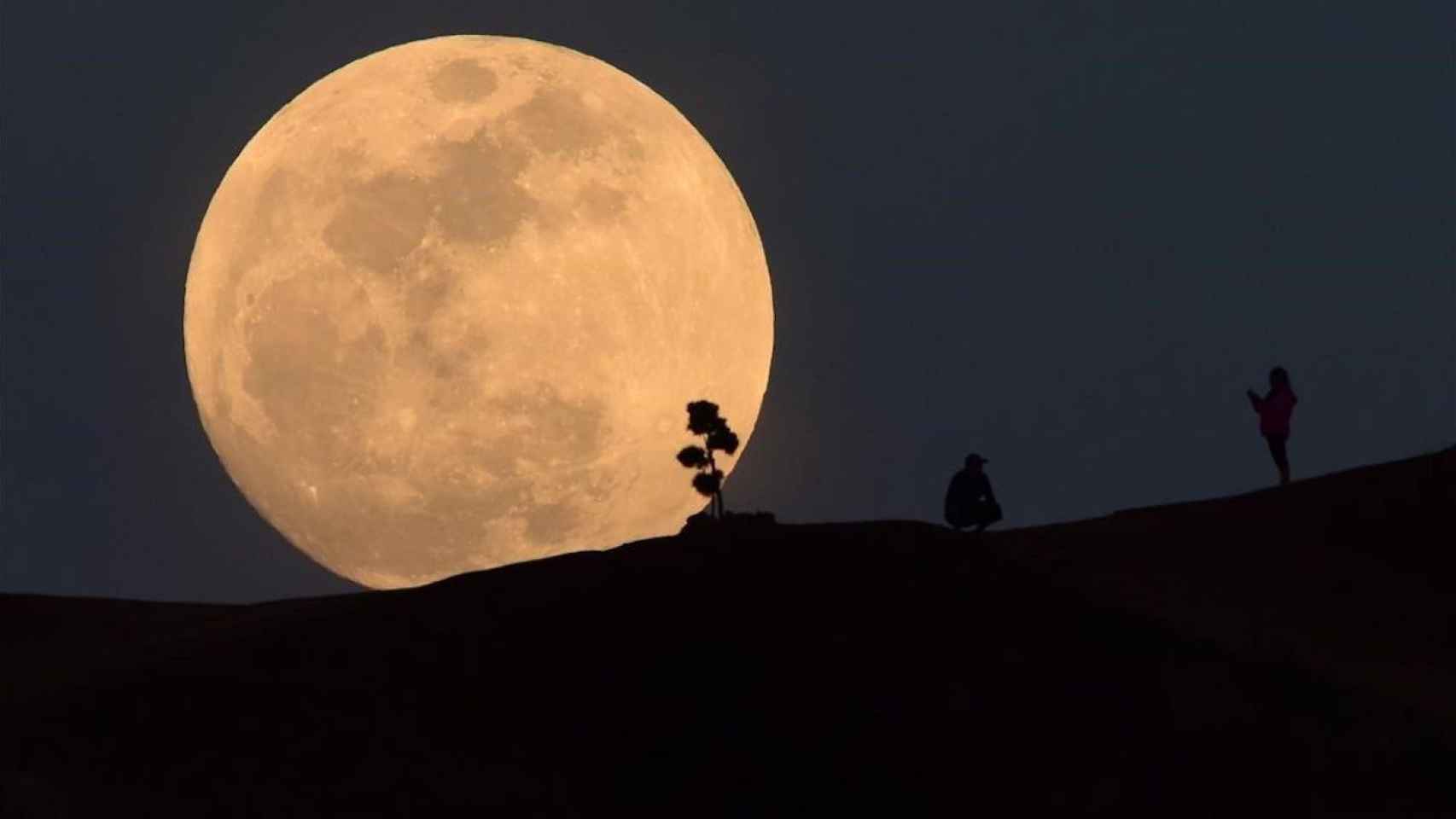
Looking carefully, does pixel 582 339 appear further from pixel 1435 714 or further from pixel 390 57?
pixel 1435 714

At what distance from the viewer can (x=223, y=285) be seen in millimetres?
25328

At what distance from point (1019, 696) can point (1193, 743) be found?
143cm

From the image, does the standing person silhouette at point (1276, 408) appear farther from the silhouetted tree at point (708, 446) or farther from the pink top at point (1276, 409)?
the silhouetted tree at point (708, 446)

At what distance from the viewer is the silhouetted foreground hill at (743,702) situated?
16.3 meters

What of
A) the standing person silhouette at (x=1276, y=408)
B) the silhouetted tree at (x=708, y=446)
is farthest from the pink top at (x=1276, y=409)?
the silhouetted tree at (x=708, y=446)

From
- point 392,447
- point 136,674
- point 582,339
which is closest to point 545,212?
point 582,339

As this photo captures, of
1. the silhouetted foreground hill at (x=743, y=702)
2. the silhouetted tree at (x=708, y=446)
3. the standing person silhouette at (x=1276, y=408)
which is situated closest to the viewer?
the silhouetted foreground hill at (x=743, y=702)

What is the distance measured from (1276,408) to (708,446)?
7752 mm

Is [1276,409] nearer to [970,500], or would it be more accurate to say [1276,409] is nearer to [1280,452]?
[1280,452]

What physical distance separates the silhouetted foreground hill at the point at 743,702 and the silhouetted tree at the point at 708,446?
2016 millimetres

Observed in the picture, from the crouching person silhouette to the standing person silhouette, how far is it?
12.7ft

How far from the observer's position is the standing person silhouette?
25547 mm

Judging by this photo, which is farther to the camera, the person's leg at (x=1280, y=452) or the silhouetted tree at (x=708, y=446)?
the person's leg at (x=1280, y=452)

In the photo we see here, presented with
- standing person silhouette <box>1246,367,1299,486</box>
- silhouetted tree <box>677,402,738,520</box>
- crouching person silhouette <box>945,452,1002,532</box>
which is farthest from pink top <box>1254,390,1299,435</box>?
silhouetted tree <box>677,402,738,520</box>
